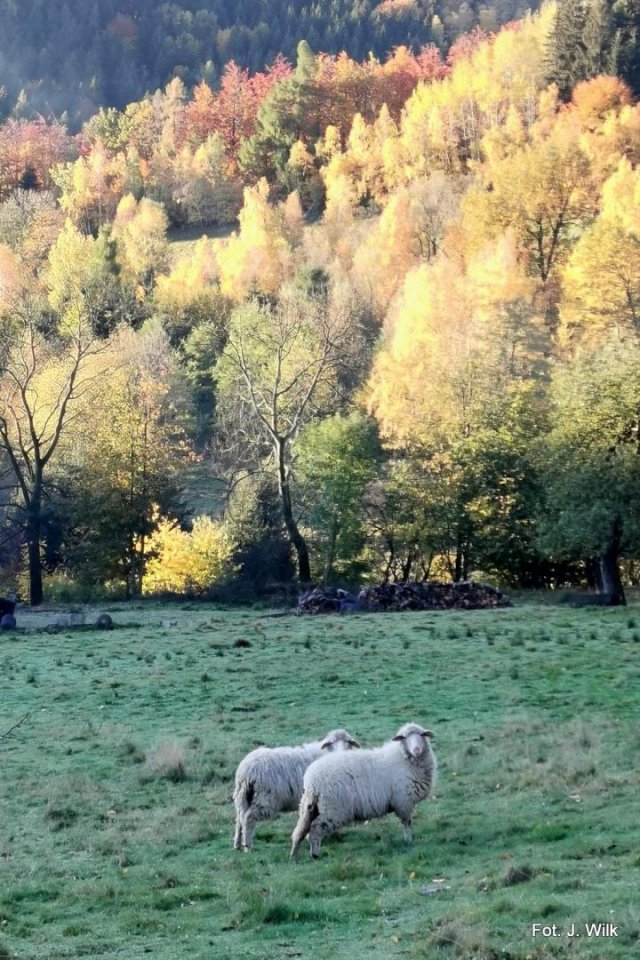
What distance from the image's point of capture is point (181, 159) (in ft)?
519

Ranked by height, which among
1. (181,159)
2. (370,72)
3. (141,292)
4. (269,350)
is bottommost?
(269,350)

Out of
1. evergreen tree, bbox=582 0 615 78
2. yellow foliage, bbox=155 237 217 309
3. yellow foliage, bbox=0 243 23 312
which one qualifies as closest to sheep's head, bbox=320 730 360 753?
yellow foliage, bbox=0 243 23 312

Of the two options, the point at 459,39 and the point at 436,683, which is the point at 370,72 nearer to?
the point at 459,39

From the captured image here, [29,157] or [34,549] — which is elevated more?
[29,157]

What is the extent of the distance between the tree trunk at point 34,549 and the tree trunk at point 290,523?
12.1 metres

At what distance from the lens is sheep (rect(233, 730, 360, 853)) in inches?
554

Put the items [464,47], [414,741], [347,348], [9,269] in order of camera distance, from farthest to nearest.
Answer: [464,47] < [9,269] < [347,348] < [414,741]

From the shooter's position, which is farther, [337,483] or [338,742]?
[337,483]

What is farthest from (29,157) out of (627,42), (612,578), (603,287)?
(612,578)

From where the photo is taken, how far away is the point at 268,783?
14375 millimetres

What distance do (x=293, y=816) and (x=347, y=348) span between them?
5910cm

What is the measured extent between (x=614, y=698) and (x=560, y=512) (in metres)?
19.8

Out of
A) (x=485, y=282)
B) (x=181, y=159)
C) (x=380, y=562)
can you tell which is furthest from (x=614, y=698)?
(x=181, y=159)

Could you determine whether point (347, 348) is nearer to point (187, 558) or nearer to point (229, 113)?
point (187, 558)
